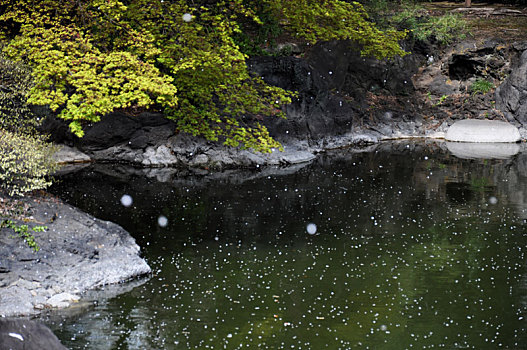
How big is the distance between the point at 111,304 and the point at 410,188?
38.0 feet

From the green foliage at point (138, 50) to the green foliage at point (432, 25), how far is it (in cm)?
880

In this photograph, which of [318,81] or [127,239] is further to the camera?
[318,81]

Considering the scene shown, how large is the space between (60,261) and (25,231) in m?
0.94

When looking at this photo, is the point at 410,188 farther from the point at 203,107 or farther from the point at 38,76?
the point at 38,76

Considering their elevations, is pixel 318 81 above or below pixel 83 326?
below

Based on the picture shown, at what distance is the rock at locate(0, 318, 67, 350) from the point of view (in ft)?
20.2

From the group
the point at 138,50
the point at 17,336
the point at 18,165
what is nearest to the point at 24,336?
the point at 17,336

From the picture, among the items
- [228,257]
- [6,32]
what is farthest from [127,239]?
[6,32]

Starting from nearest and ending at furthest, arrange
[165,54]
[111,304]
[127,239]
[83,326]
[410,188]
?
[83,326] → [111,304] → [127,239] → [165,54] → [410,188]

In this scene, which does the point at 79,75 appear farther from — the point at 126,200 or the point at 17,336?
the point at 17,336

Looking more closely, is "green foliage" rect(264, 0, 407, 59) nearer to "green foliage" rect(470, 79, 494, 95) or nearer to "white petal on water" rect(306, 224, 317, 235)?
"white petal on water" rect(306, 224, 317, 235)

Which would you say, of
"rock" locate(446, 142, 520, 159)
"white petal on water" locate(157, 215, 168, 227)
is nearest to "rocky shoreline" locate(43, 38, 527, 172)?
"rock" locate(446, 142, 520, 159)

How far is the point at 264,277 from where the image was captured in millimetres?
11586

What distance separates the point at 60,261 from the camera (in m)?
11.2
